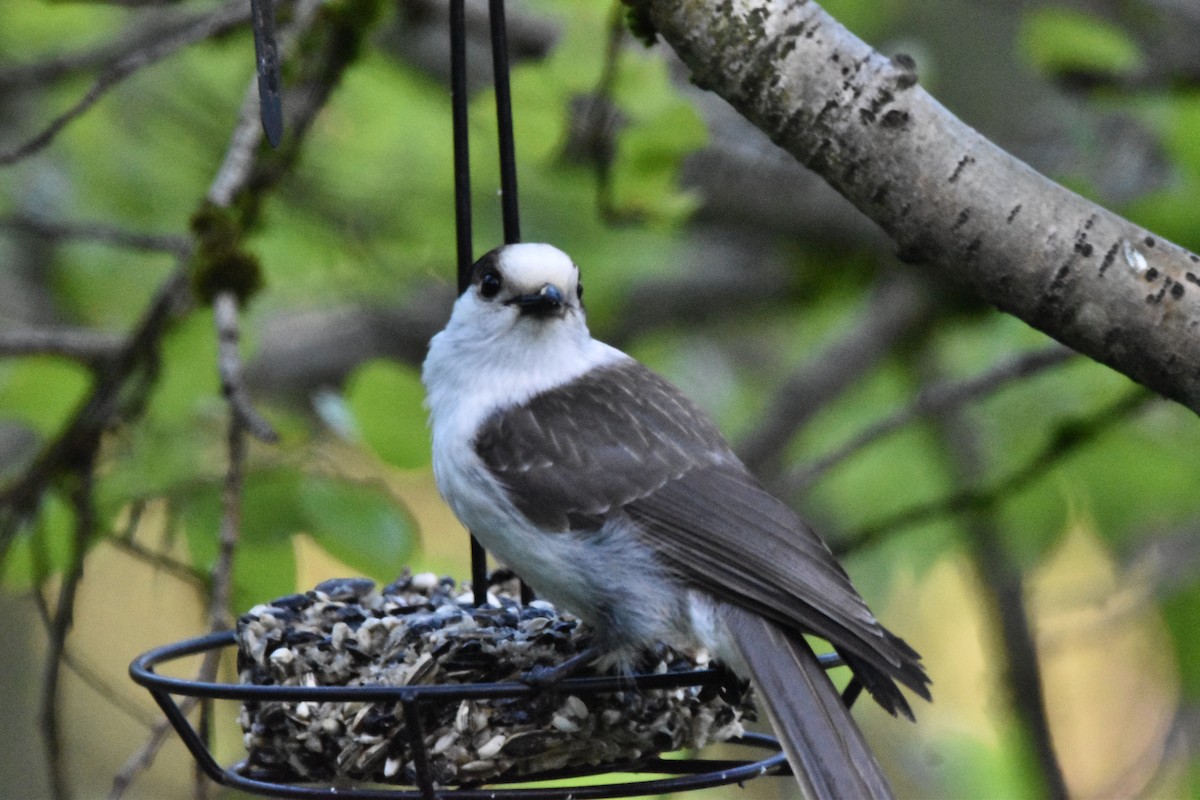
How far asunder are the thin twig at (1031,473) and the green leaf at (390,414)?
1.59m

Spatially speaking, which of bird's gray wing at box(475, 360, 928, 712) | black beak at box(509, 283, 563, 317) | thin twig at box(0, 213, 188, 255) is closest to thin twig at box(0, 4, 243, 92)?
thin twig at box(0, 213, 188, 255)

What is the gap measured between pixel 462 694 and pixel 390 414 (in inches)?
56.0

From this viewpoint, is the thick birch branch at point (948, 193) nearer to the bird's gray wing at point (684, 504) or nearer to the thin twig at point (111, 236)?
the bird's gray wing at point (684, 504)

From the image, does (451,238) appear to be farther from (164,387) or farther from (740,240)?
(740,240)

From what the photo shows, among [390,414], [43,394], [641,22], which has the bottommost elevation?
[641,22]

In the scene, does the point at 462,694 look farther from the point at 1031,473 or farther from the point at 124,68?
the point at 1031,473

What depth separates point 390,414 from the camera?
3.99 m

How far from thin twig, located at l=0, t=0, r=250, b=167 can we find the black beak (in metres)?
1.20

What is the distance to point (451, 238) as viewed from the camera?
538cm

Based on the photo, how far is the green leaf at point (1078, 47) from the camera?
5.71m

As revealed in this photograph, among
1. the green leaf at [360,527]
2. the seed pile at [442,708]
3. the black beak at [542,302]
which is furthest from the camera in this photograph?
the green leaf at [360,527]

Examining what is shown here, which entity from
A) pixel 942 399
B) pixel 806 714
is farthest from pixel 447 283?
pixel 806 714

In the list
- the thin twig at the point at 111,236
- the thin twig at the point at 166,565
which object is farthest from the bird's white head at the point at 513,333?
the thin twig at the point at 111,236

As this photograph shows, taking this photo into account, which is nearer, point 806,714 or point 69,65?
point 806,714
